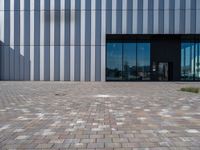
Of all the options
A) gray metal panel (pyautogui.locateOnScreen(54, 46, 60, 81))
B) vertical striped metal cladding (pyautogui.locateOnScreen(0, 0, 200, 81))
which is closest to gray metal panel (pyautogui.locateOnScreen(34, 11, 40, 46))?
vertical striped metal cladding (pyautogui.locateOnScreen(0, 0, 200, 81))

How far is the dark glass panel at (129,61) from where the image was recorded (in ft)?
98.8

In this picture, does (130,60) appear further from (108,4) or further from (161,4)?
(161,4)

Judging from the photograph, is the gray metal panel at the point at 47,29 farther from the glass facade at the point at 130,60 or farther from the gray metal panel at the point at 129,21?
the gray metal panel at the point at 129,21

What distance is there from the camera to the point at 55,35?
27969 millimetres

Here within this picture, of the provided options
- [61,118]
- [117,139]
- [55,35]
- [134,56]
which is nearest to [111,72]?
[134,56]

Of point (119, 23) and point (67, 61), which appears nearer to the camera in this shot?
point (119, 23)

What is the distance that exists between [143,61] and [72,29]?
9.05 metres

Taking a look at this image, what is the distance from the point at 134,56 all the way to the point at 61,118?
23736 millimetres

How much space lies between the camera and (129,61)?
30.3 meters

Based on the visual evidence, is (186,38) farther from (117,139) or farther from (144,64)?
(117,139)

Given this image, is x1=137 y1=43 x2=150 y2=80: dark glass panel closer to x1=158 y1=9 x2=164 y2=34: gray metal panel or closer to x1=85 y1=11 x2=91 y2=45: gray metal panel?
x1=158 y1=9 x2=164 y2=34: gray metal panel

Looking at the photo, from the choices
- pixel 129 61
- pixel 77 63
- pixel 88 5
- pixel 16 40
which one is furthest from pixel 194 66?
pixel 16 40

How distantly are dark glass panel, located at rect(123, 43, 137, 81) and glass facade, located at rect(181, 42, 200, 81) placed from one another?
5705mm

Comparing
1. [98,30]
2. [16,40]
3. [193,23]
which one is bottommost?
[16,40]
